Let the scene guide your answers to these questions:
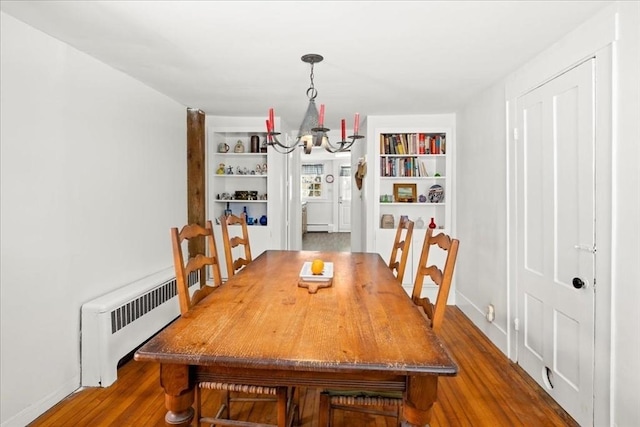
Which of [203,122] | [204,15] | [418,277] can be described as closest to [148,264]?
[203,122]

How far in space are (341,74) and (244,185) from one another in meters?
2.52

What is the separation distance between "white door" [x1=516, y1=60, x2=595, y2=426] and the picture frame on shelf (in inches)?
75.5

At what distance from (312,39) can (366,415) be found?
2.26 metres

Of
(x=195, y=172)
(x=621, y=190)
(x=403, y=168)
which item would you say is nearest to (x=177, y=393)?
(x=621, y=190)

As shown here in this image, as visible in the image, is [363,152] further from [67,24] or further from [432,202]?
[67,24]

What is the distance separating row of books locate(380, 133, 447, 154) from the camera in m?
4.50

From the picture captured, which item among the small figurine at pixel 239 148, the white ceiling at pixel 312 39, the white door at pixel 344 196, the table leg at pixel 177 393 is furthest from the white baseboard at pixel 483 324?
the white door at pixel 344 196

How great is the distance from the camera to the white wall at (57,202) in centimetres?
202

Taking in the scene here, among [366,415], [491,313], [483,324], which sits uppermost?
[491,313]

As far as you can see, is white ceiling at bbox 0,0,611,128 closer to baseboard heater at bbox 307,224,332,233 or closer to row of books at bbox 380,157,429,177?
row of books at bbox 380,157,429,177

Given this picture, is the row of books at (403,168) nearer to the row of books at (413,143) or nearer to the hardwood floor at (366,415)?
the row of books at (413,143)

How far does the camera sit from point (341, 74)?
9.73 feet

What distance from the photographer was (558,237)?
2318 millimetres

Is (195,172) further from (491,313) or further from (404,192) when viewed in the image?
(491,313)
